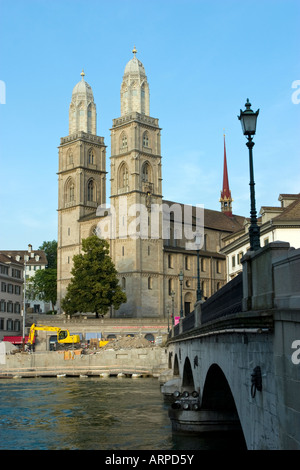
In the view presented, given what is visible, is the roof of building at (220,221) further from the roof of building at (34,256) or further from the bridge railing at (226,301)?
the bridge railing at (226,301)

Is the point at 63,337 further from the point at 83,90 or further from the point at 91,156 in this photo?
the point at 83,90

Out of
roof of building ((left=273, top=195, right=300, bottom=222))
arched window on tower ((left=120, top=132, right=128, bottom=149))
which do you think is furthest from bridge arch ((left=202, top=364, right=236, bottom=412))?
arched window on tower ((left=120, top=132, right=128, bottom=149))

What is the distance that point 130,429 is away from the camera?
1082 inches

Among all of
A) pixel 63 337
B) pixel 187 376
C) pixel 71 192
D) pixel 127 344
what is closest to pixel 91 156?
pixel 71 192

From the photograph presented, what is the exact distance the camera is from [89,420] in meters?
31.1

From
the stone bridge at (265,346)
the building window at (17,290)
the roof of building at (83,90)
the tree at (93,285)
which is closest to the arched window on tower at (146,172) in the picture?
the tree at (93,285)

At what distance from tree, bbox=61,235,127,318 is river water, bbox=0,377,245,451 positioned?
113ft

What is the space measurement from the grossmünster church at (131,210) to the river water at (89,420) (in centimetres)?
4527

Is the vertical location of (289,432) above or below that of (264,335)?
below

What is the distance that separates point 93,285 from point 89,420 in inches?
2178

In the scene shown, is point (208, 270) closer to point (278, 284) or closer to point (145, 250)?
point (145, 250)

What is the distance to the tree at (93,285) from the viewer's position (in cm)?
8594

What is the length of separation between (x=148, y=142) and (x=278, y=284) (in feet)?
313
